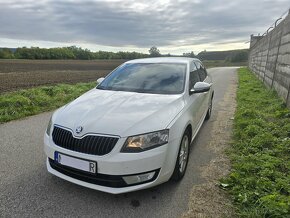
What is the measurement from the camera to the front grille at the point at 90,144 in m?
2.58

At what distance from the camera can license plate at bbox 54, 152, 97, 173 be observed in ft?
8.50

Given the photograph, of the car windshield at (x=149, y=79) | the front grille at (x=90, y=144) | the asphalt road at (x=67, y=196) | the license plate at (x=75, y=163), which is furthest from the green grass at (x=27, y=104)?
the front grille at (x=90, y=144)

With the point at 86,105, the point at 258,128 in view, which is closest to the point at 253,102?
the point at 258,128

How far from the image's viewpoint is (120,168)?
2.53 meters

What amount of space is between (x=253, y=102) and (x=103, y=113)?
21.7ft

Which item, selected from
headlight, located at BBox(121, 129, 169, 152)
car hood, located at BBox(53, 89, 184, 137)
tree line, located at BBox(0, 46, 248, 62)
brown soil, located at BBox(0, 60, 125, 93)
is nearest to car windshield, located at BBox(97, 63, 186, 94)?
car hood, located at BBox(53, 89, 184, 137)

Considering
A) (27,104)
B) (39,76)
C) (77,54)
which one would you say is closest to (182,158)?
(27,104)

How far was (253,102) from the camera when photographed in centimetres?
815

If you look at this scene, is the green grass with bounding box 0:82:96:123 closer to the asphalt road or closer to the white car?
the asphalt road

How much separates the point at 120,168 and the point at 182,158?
42.1 inches

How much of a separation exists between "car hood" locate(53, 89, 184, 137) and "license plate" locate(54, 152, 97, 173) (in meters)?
0.30

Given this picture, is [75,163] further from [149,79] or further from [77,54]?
[77,54]

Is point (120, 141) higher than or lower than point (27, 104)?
higher

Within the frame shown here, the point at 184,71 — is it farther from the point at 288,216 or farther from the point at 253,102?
the point at 253,102
